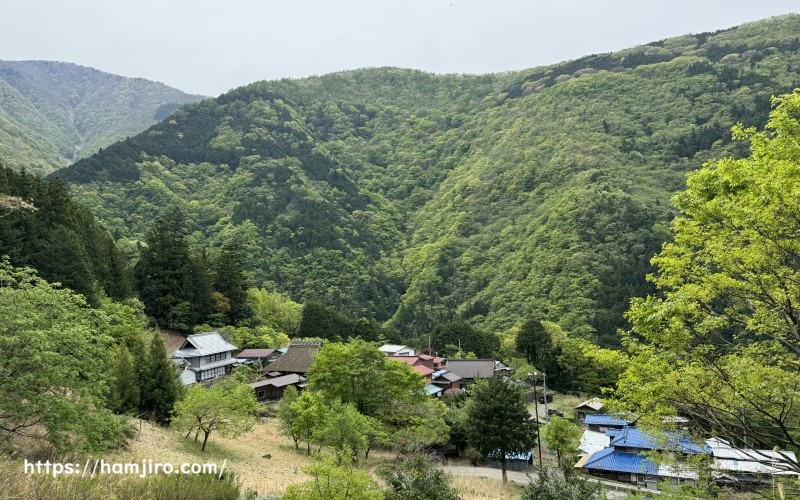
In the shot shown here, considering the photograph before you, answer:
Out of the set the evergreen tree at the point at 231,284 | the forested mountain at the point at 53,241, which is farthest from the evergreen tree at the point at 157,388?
the evergreen tree at the point at 231,284

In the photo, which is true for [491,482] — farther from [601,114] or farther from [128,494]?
[601,114]

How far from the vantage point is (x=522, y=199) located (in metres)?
91.6

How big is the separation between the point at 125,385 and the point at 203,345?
52.7 ft

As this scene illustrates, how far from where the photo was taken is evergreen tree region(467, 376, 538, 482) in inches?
988

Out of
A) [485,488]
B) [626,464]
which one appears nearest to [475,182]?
[626,464]

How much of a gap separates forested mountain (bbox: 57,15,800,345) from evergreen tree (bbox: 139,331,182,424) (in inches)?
1423

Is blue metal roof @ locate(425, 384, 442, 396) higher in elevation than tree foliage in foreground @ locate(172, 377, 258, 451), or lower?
lower

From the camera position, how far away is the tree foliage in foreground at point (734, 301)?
6.80 meters

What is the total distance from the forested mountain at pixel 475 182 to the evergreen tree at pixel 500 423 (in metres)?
31.8

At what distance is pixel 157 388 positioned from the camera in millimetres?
21969

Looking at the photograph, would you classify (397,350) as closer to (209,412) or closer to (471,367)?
(471,367)

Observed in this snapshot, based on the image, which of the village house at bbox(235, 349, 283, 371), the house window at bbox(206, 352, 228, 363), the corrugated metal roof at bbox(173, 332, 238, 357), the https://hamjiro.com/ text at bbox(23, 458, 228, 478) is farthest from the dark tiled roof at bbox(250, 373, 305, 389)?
the https://hamjiro.com/ text at bbox(23, 458, 228, 478)

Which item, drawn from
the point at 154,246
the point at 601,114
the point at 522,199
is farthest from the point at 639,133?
the point at 154,246

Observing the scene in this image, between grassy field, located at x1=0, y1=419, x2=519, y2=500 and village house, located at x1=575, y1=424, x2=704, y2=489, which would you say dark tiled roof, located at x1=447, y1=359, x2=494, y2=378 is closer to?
village house, located at x1=575, y1=424, x2=704, y2=489
